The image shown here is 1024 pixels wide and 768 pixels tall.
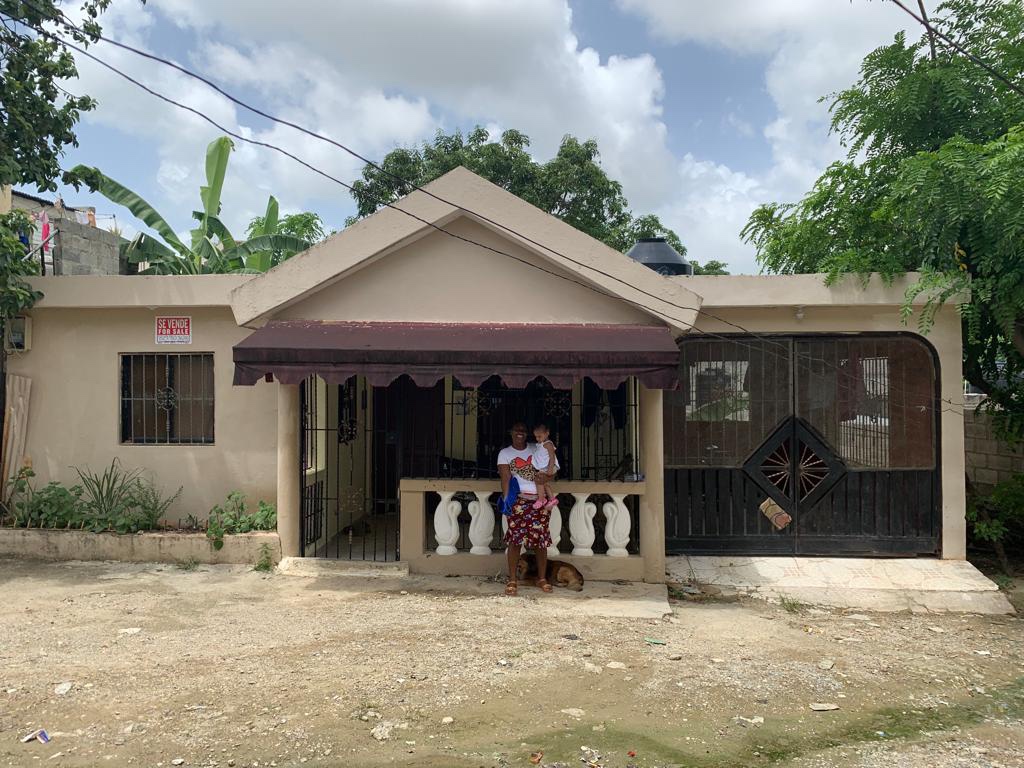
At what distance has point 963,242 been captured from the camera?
24.1 ft

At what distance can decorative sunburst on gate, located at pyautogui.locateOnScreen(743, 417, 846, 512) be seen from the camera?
7.87 m

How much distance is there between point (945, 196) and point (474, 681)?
6425 millimetres

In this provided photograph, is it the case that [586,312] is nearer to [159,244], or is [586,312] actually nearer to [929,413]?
[929,413]

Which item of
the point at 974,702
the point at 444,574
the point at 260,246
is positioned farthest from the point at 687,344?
the point at 260,246

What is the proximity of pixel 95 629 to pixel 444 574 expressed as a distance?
Answer: 121 inches

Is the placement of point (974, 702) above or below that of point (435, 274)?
below

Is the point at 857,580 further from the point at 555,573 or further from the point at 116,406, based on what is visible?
the point at 116,406

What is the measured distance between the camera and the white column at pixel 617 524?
7.16m

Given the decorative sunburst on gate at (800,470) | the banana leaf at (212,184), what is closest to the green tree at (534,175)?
the banana leaf at (212,184)

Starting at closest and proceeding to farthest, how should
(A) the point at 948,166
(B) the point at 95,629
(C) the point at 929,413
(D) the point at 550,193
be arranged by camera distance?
(B) the point at 95,629 → (A) the point at 948,166 → (C) the point at 929,413 → (D) the point at 550,193

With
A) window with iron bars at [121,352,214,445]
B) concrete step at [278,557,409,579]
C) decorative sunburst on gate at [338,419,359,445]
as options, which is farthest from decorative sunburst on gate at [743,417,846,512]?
window with iron bars at [121,352,214,445]

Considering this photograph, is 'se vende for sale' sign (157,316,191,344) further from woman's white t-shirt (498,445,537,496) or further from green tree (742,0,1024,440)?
green tree (742,0,1024,440)

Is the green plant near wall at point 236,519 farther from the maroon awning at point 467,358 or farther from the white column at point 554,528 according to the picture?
the white column at point 554,528

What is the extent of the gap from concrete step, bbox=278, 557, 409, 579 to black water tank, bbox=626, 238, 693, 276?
6048mm
